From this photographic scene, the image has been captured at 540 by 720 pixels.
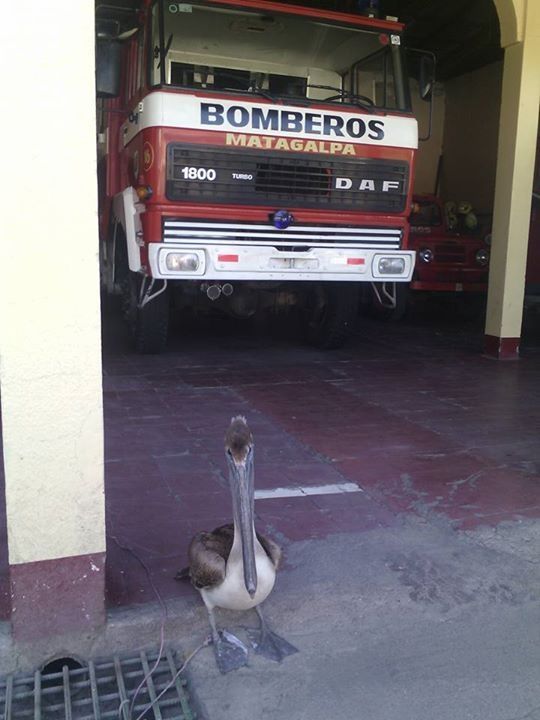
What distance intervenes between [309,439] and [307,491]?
0.99 meters

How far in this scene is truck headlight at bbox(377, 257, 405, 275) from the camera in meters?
6.98

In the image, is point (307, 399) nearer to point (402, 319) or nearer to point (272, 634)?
point (272, 634)

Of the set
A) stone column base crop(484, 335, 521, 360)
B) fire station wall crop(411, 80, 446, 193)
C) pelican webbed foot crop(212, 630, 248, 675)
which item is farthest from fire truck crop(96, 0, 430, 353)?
fire station wall crop(411, 80, 446, 193)

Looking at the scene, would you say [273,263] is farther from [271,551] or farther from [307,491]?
[271,551]

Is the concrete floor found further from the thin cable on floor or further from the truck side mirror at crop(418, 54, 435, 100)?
the truck side mirror at crop(418, 54, 435, 100)

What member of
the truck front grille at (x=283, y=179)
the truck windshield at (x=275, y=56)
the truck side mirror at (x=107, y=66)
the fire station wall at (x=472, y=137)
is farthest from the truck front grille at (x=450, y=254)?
the truck side mirror at (x=107, y=66)

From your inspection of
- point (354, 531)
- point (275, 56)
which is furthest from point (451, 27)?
point (354, 531)

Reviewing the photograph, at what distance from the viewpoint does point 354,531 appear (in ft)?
11.9

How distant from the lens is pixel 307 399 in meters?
6.21

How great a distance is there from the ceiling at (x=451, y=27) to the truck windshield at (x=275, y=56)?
8.77 feet

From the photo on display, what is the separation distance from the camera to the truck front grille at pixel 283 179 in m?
6.19

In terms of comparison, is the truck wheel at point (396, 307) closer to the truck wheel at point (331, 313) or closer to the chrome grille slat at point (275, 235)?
the truck wheel at point (331, 313)

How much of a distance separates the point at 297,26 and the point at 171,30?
3.92 ft

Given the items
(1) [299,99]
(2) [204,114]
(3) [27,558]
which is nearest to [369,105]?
(1) [299,99]
